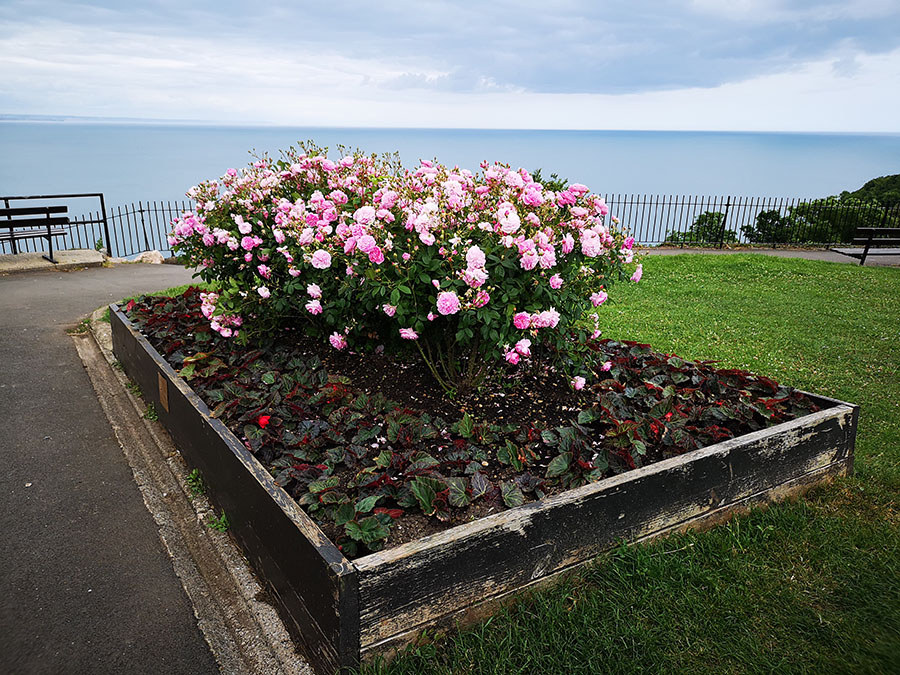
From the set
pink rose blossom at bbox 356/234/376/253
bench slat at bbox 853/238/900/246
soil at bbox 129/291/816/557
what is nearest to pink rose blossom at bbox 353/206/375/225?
pink rose blossom at bbox 356/234/376/253

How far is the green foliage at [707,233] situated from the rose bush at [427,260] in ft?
39.6

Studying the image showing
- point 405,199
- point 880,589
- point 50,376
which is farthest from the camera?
point 50,376

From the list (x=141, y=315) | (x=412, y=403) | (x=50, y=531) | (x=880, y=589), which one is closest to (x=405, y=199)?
(x=412, y=403)

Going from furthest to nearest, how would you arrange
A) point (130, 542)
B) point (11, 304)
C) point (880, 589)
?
point (11, 304)
point (130, 542)
point (880, 589)

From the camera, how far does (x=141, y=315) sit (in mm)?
5035

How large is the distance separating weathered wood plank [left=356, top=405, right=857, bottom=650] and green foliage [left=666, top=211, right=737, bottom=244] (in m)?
12.3

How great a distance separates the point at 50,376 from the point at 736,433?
5174mm

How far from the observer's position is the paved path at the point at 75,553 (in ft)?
7.25

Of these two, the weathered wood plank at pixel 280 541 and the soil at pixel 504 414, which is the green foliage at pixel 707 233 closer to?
the soil at pixel 504 414

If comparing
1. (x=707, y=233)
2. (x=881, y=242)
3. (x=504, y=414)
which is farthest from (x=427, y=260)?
(x=707, y=233)

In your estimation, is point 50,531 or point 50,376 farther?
point 50,376

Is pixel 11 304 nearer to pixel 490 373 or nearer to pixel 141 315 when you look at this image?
pixel 141 315

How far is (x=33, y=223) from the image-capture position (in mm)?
9844

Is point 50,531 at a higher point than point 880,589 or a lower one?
lower
